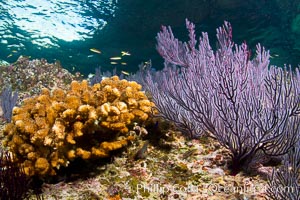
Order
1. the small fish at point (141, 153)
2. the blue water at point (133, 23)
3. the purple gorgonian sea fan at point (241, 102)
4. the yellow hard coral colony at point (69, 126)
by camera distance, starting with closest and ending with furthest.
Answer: the purple gorgonian sea fan at point (241, 102)
the yellow hard coral colony at point (69, 126)
the small fish at point (141, 153)
the blue water at point (133, 23)

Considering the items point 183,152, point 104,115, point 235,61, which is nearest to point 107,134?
point 104,115

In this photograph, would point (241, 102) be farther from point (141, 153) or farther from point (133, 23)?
point (133, 23)

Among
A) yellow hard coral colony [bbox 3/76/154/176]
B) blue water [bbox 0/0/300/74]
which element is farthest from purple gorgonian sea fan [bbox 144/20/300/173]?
blue water [bbox 0/0/300/74]

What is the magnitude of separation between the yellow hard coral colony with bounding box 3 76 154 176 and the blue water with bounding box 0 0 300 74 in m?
14.5

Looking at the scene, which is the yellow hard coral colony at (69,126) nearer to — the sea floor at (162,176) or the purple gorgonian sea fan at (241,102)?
the sea floor at (162,176)

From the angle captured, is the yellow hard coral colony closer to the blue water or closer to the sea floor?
the sea floor

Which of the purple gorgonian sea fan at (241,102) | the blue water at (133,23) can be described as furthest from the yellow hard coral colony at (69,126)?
the blue water at (133,23)

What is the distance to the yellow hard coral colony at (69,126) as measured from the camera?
3.26 m

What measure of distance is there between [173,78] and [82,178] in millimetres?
1925

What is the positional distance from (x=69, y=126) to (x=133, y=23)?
68.1 feet

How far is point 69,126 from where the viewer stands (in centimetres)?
347

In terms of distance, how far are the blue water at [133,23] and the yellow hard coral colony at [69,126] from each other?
14.5 meters

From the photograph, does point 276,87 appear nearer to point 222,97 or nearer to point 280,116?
point 280,116

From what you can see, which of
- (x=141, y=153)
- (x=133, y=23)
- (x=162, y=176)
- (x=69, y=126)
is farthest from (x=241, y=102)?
(x=133, y=23)
